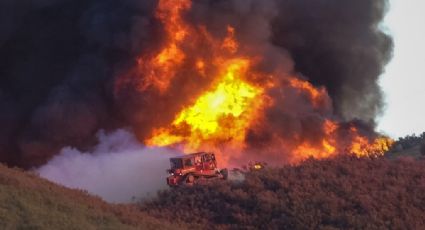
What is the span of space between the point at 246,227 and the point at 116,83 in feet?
89.1

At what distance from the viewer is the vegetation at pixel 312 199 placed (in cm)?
1938

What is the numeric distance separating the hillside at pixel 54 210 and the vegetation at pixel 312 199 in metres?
2.35

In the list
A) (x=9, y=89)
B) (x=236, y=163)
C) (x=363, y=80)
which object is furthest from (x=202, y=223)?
(x=363, y=80)

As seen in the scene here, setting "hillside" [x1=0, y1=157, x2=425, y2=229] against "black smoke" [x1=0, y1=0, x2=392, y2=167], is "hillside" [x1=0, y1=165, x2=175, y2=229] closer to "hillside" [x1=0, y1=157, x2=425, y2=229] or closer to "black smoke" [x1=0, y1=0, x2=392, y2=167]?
"hillside" [x1=0, y1=157, x2=425, y2=229]

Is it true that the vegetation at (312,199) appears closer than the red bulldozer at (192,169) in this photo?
Yes

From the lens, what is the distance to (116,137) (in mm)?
43906

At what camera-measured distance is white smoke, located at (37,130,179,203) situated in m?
38.5

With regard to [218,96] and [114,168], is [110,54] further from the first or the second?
[114,168]

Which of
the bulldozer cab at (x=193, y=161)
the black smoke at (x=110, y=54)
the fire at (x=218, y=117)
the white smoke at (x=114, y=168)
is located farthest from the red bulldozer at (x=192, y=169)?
the black smoke at (x=110, y=54)

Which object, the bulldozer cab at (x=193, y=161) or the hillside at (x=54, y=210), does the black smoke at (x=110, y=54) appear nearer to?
the bulldozer cab at (x=193, y=161)

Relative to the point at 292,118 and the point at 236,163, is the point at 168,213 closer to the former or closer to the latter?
the point at 236,163

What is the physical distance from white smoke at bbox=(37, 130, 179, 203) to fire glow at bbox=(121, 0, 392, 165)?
1926 mm

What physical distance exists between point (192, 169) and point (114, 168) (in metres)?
7.64


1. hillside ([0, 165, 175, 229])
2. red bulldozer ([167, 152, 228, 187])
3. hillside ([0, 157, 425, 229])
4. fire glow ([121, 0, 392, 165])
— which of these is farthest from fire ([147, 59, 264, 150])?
hillside ([0, 165, 175, 229])
